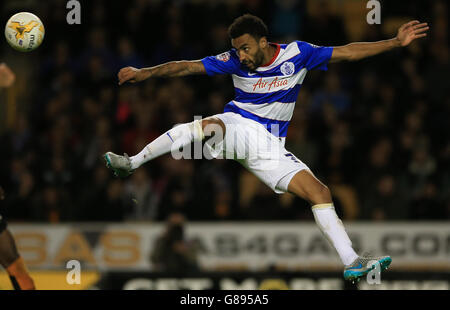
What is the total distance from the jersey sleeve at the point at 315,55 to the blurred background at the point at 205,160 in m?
3.63

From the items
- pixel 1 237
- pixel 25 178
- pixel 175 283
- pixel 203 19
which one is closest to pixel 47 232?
pixel 25 178

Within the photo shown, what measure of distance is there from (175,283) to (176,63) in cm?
289

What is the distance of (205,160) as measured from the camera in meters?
11.8

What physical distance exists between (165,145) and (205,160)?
193 inches

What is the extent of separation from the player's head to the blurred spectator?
4.20 meters

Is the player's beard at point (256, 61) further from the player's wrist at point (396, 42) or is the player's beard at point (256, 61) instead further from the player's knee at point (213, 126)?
the player's wrist at point (396, 42)

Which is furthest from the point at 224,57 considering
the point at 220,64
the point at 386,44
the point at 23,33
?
the point at 23,33

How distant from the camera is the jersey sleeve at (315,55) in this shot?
6934 mm

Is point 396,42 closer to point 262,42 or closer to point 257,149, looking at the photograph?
point 262,42

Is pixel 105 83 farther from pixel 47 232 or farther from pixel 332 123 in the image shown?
pixel 332 123

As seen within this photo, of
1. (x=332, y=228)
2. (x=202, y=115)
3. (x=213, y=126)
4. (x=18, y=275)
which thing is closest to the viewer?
(x=332, y=228)

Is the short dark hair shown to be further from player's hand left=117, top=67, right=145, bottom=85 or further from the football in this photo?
the football

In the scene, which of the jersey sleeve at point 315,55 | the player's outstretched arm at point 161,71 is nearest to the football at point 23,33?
the player's outstretched arm at point 161,71
